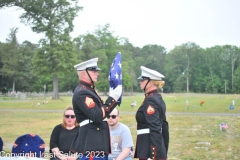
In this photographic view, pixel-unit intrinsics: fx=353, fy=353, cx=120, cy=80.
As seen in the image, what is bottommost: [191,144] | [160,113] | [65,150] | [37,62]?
[191,144]

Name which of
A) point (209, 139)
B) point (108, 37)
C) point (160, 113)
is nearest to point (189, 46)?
point (108, 37)

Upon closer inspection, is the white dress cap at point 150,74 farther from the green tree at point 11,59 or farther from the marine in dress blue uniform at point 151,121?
the green tree at point 11,59

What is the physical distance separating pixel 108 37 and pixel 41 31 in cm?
3171

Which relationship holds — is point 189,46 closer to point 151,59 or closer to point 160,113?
point 151,59

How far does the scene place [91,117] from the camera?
3.51 m

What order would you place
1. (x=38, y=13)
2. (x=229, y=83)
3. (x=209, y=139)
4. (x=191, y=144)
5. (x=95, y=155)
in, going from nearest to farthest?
(x=95, y=155) → (x=191, y=144) → (x=209, y=139) → (x=38, y=13) → (x=229, y=83)

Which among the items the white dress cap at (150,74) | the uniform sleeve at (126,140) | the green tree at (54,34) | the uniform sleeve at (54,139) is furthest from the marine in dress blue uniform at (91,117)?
the green tree at (54,34)

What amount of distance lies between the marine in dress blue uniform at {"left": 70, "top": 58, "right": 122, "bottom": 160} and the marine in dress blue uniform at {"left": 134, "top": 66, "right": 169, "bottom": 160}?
530 millimetres

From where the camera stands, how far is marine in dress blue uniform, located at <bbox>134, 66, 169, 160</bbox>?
391 centimetres

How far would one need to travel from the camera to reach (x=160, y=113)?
13.4ft

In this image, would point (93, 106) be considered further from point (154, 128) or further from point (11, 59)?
point (11, 59)

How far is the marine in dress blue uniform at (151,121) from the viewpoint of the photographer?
3.91m

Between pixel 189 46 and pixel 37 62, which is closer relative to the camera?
pixel 37 62

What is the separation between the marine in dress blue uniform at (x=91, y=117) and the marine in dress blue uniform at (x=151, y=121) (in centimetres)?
53
